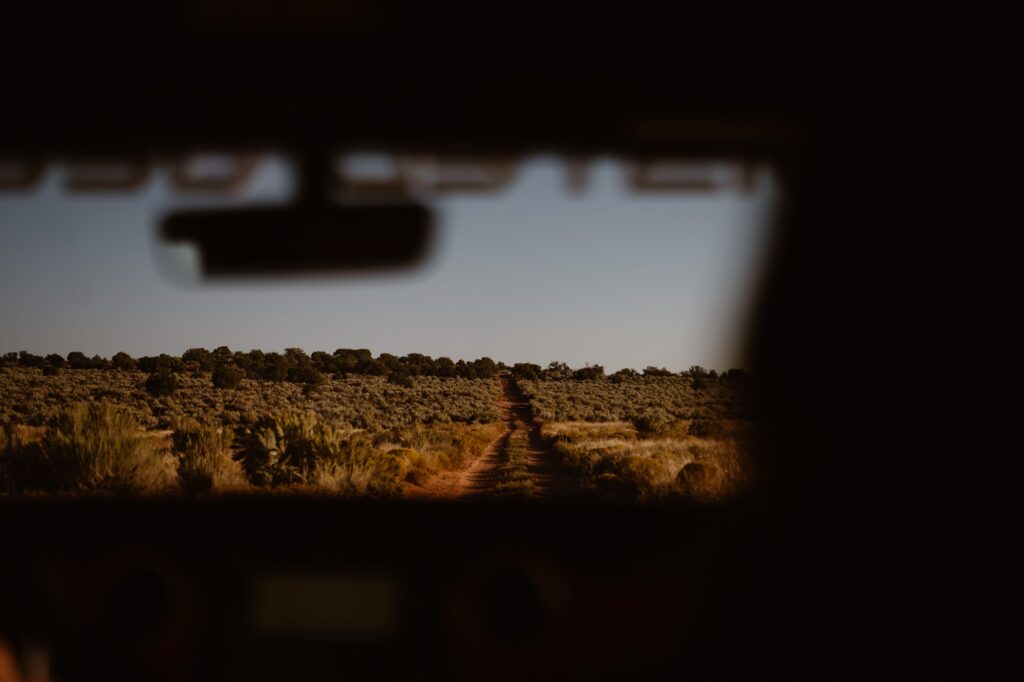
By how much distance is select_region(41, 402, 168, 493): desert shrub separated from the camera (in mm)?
8023

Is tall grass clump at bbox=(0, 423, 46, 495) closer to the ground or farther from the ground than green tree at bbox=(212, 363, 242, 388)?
closer to the ground

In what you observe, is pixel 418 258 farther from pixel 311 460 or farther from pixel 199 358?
pixel 199 358

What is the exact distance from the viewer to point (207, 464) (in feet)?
29.1

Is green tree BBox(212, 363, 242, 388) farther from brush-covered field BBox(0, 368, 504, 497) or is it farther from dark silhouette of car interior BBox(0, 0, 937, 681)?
dark silhouette of car interior BBox(0, 0, 937, 681)

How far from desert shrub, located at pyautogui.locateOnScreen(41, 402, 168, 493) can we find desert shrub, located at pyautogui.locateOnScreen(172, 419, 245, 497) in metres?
0.33

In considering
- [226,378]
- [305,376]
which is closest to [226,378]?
[226,378]

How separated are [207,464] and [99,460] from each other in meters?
1.28

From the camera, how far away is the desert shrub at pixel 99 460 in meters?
8.02

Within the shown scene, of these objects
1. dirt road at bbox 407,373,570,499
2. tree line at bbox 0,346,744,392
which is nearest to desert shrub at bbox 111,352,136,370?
tree line at bbox 0,346,744,392

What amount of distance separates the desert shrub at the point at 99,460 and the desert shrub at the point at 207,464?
13.2 inches

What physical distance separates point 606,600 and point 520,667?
0.40m

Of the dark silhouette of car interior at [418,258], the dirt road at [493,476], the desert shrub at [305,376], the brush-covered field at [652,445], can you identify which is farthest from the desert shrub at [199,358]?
the dark silhouette of car interior at [418,258]

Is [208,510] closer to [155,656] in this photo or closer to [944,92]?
[155,656]

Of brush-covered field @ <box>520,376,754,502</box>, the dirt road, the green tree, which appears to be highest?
the green tree
